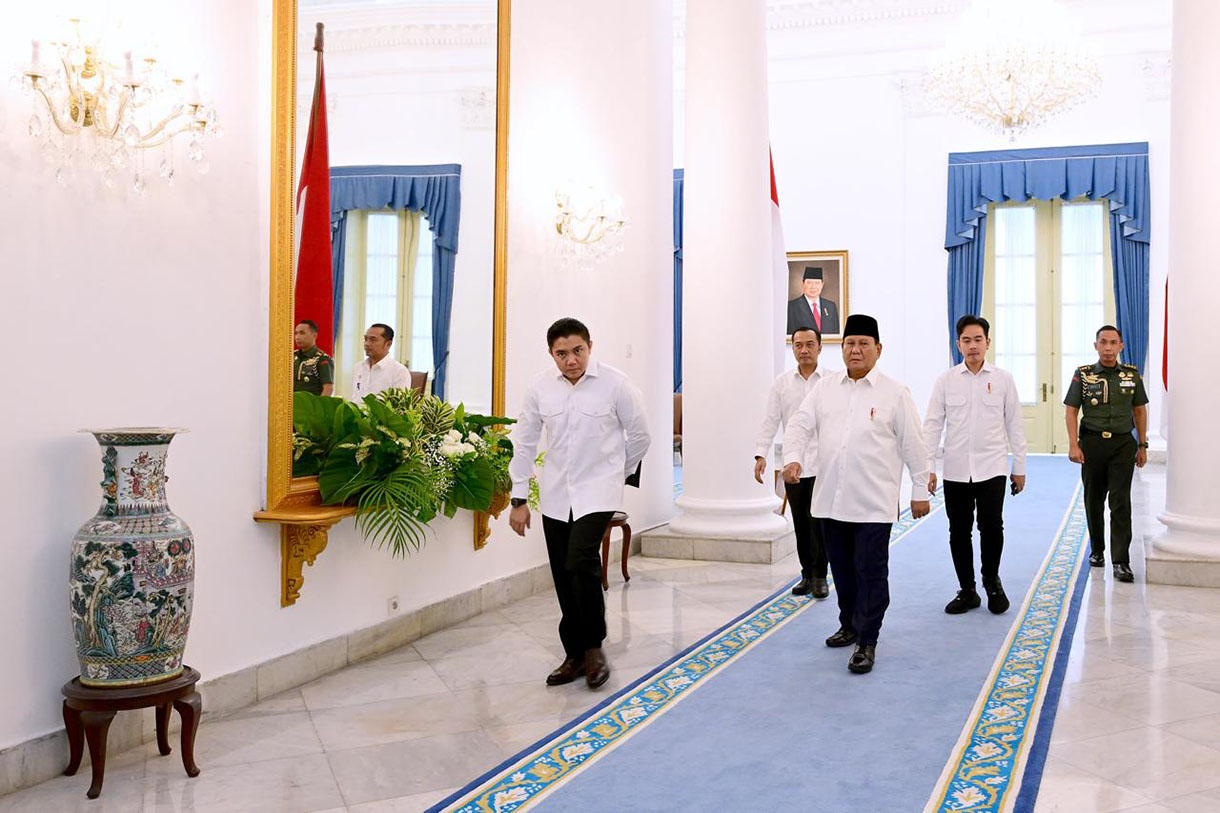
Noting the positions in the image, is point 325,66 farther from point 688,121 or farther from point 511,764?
point 688,121

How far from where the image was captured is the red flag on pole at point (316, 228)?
180 inches

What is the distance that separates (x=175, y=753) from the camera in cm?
379

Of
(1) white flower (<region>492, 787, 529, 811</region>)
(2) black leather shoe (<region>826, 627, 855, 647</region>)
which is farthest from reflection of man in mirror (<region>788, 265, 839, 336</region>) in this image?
(1) white flower (<region>492, 787, 529, 811</region>)

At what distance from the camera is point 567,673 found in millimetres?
4688

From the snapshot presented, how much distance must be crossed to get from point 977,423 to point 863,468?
1.53 meters

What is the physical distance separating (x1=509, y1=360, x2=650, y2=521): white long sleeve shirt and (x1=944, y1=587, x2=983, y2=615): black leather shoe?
2274 mm

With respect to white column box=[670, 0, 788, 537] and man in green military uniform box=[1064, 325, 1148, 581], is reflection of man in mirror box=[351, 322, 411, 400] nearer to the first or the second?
white column box=[670, 0, 788, 537]

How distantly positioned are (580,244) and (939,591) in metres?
3.08

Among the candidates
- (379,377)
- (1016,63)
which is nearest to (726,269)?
(379,377)

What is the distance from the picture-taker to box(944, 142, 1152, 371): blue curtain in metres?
14.6

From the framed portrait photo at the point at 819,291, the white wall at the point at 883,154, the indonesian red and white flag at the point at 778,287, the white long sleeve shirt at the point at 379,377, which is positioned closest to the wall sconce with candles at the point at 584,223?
the white long sleeve shirt at the point at 379,377

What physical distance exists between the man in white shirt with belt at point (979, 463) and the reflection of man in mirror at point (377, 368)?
9.34 feet

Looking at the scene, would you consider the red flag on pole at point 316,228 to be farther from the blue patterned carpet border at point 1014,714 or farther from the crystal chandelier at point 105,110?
the blue patterned carpet border at point 1014,714

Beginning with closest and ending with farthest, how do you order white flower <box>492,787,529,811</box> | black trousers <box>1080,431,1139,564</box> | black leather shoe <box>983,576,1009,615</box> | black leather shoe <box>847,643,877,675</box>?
1. white flower <box>492,787,529,811</box>
2. black leather shoe <box>847,643,877,675</box>
3. black leather shoe <box>983,576,1009,615</box>
4. black trousers <box>1080,431,1139,564</box>
